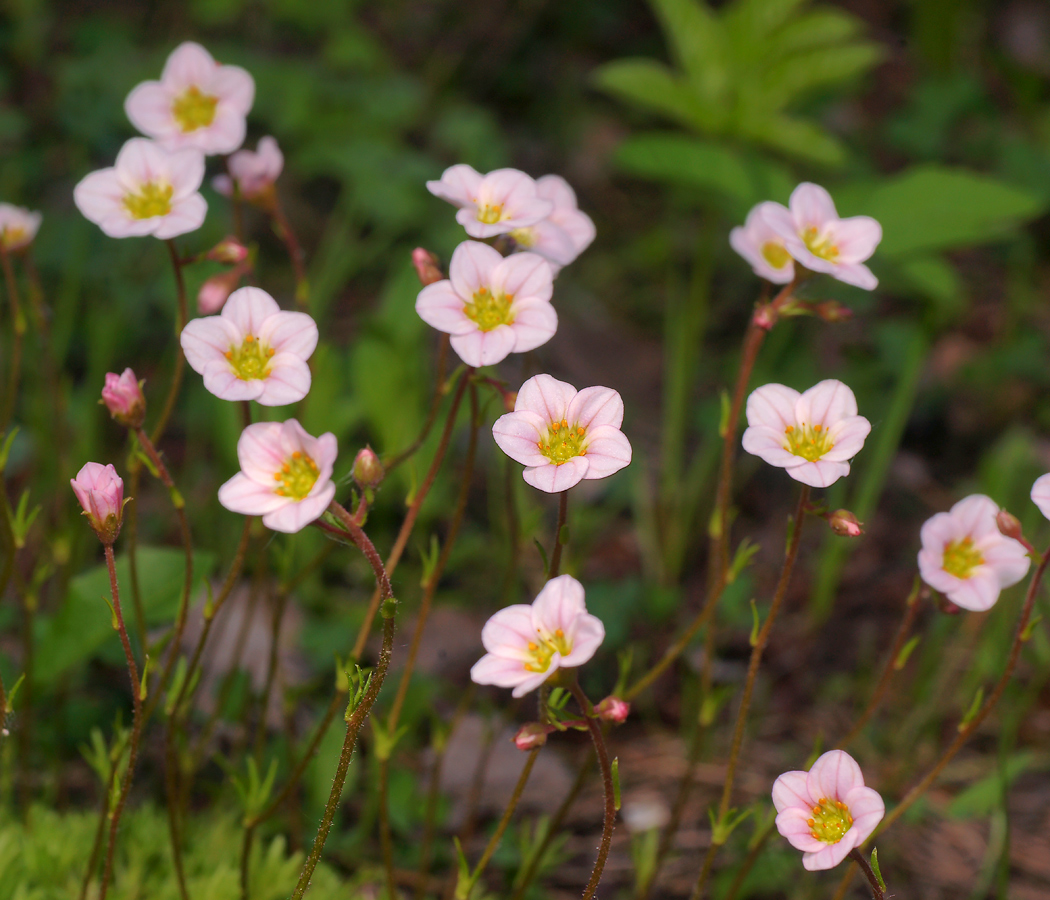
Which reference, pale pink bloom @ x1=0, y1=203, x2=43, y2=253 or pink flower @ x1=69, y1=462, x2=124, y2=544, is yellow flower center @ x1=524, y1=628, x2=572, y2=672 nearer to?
pink flower @ x1=69, y1=462, x2=124, y2=544

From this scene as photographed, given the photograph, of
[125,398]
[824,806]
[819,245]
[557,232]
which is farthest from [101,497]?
[819,245]

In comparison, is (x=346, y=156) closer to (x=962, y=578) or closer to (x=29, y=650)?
(x=29, y=650)

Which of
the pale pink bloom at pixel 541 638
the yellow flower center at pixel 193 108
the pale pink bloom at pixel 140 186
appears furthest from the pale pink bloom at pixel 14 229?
the pale pink bloom at pixel 541 638

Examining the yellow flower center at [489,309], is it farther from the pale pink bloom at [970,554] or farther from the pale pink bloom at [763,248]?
the pale pink bloom at [970,554]

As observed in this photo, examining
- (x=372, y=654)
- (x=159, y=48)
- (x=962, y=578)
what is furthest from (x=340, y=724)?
(x=159, y=48)

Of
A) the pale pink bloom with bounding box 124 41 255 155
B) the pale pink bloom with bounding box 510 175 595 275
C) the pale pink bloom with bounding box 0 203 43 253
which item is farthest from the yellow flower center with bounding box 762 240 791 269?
the pale pink bloom with bounding box 0 203 43 253
